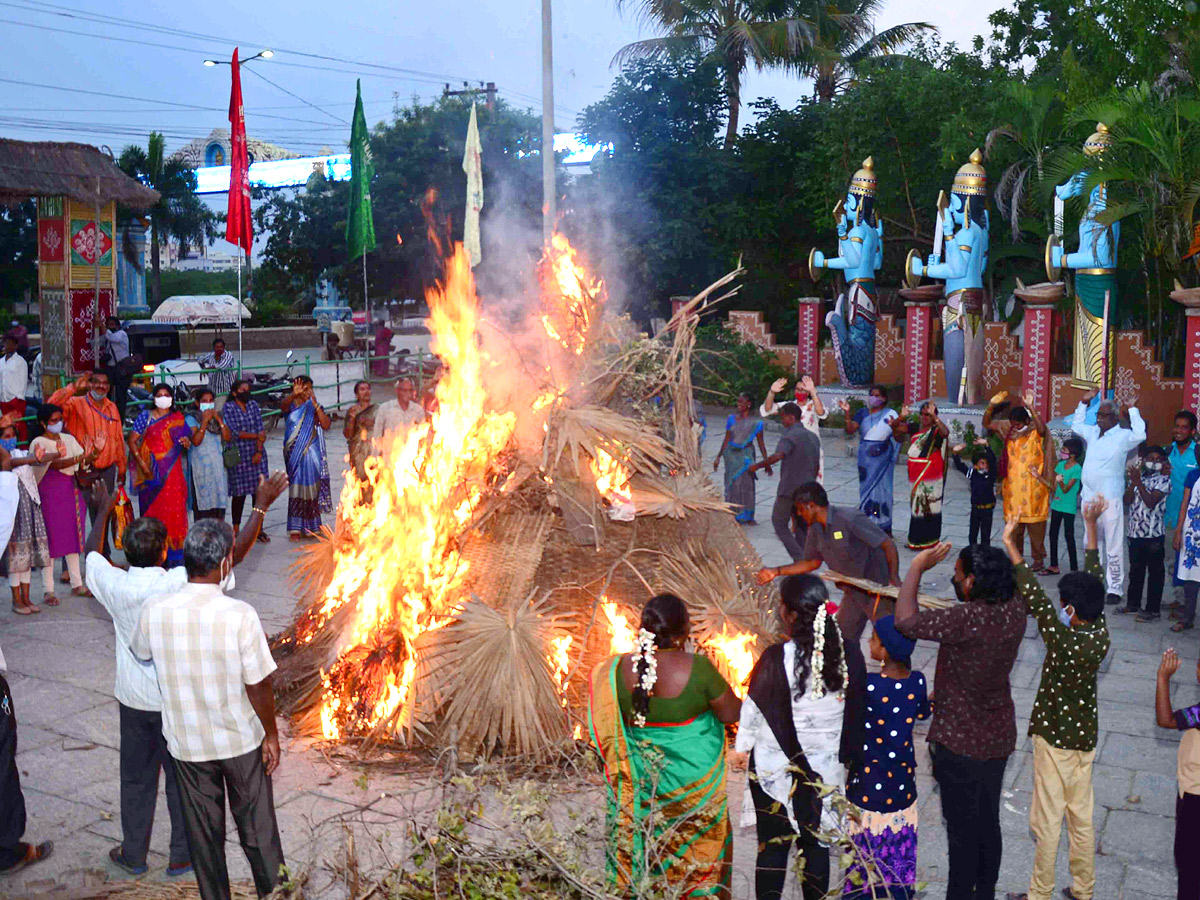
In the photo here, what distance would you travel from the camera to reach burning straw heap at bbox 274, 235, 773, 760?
610cm

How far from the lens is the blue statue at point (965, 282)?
59.4 feet

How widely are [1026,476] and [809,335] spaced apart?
1251 centimetres

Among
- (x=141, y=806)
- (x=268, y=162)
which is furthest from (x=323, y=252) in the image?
(x=268, y=162)

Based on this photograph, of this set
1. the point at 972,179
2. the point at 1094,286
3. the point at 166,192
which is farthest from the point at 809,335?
the point at 166,192

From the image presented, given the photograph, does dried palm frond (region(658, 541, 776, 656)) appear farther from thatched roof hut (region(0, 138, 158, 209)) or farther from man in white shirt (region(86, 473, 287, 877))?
thatched roof hut (region(0, 138, 158, 209))

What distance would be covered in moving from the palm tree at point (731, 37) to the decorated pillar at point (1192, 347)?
14095mm

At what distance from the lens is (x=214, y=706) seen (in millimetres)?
4355

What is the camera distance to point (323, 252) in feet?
106

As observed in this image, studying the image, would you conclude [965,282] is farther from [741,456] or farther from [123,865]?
[123,865]

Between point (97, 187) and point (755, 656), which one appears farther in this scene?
point (97, 187)

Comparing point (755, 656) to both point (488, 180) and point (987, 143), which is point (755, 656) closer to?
point (987, 143)

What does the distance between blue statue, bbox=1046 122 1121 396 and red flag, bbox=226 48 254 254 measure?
1215cm

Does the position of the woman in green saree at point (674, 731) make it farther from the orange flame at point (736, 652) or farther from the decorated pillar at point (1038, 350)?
the decorated pillar at point (1038, 350)

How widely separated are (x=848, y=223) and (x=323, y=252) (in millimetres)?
16790
